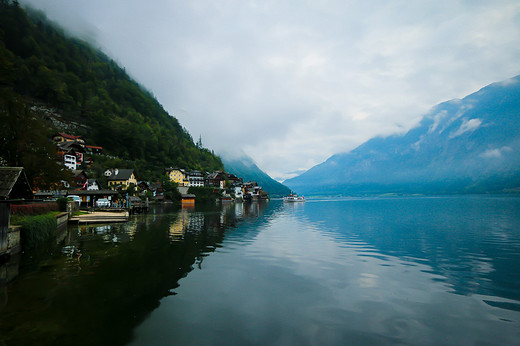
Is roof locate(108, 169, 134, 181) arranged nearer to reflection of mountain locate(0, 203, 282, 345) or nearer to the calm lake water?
the calm lake water

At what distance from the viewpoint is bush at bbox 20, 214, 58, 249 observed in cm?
2167

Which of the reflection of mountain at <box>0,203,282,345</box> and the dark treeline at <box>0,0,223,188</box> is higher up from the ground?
the dark treeline at <box>0,0,223,188</box>

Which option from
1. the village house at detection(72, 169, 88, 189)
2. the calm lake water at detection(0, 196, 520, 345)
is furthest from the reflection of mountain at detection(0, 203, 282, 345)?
the village house at detection(72, 169, 88, 189)

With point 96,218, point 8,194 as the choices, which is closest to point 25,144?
point 96,218

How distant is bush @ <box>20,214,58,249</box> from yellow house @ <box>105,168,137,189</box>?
80382 mm

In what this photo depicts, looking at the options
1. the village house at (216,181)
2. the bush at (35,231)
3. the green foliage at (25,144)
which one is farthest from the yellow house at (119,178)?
the bush at (35,231)

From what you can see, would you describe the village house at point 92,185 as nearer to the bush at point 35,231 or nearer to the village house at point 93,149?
the village house at point 93,149

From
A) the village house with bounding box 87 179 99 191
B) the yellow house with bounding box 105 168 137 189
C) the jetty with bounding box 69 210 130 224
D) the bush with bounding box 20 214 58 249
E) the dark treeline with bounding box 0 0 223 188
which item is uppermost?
the dark treeline with bounding box 0 0 223 188

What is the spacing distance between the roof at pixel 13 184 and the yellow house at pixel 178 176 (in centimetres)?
12487

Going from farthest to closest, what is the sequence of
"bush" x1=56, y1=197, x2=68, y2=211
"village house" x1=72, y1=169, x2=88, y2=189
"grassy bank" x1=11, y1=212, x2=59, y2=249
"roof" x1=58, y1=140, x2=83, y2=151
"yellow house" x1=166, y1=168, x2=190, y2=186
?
"yellow house" x1=166, y1=168, x2=190, y2=186 < "roof" x1=58, y1=140, x2=83, y2=151 < "village house" x1=72, y1=169, x2=88, y2=189 < "bush" x1=56, y1=197, x2=68, y2=211 < "grassy bank" x1=11, y1=212, x2=59, y2=249

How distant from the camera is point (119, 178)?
102312 millimetres

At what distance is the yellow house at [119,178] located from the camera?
102 m

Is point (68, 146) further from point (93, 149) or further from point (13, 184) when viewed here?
point (13, 184)

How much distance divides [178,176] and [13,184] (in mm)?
132707
